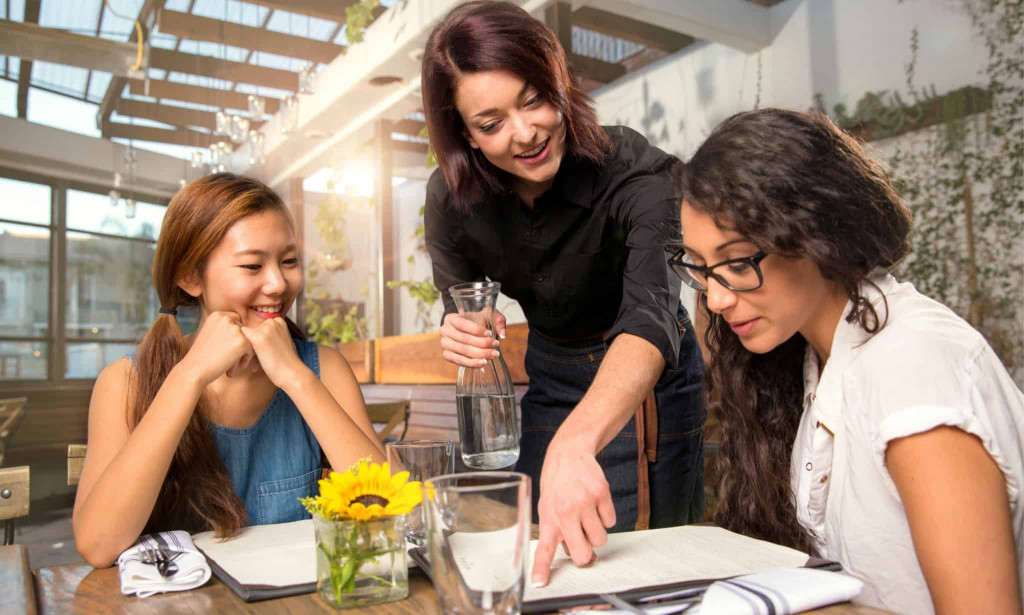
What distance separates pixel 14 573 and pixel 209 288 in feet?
2.37

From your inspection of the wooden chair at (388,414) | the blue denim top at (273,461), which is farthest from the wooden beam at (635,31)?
the blue denim top at (273,461)

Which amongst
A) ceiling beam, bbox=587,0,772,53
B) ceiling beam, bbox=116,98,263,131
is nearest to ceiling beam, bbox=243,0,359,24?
ceiling beam, bbox=116,98,263,131

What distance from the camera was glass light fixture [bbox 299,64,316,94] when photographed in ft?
15.3

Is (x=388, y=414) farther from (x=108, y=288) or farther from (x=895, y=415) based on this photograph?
(x=895, y=415)

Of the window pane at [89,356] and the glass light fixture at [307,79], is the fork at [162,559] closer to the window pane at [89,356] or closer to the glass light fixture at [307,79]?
the window pane at [89,356]

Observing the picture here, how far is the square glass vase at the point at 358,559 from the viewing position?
0.75 m

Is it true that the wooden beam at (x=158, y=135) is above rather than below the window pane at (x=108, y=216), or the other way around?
above

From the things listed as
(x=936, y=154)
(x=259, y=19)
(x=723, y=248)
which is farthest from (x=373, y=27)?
(x=723, y=248)

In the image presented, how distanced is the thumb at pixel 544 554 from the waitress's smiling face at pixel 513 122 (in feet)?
2.68

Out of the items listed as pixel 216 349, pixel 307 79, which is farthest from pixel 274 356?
pixel 307 79

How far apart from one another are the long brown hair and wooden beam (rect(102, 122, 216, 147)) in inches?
67.1

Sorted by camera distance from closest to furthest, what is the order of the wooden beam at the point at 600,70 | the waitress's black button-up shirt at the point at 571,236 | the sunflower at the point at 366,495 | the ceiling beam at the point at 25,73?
1. the sunflower at the point at 366,495
2. the waitress's black button-up shirt at the point at 571,236
3. the ceiling beam at the point at 25,73
4. the wooden beam at the point at 600,70

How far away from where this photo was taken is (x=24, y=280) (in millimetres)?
2633

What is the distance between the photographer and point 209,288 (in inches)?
61.1
